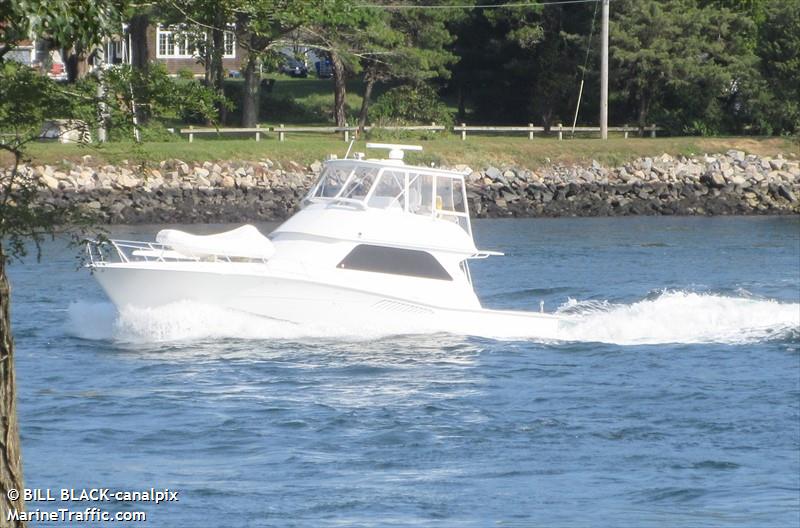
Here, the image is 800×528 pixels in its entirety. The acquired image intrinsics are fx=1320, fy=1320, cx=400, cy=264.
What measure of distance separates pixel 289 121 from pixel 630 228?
2353 centimetres

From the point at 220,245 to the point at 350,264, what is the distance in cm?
192

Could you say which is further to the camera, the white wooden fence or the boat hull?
the white wooden fence

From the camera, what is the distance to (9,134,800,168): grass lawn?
4428 cm

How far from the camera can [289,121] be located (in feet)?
195

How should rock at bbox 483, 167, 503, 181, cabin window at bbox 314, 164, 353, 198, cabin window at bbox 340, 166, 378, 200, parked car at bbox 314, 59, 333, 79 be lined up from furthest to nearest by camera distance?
parked car at bbox 314, 59, 333, 79 < rock at bbox 483, 167, 503, 181 < cabin window at bbox 314, 164, 353, 198 < cabin window at bbox 340, 166, 378, 200

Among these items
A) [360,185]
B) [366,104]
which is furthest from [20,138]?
[366,104]

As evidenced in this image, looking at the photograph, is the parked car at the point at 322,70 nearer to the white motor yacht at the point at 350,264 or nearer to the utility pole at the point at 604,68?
the utility pole at the point at 604,68

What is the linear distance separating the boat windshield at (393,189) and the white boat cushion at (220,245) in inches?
62.4

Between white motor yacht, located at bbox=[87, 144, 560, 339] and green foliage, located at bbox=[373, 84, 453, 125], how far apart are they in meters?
32.7

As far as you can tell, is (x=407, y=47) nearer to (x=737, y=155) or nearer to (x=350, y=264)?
(x=737, y=155)

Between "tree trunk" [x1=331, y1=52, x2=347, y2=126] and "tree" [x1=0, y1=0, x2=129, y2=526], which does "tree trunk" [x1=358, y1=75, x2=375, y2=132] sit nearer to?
"tree trunk" [x1=331, y1=52, x2=347, y2=126]

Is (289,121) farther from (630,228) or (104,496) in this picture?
(104,496)

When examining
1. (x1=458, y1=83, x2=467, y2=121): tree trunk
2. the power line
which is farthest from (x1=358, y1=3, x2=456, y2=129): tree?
(x1=458, y1=83, x2=467, y2=121): tree trunk

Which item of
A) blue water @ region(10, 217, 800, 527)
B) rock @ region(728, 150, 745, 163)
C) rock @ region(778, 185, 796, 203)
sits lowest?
blue water @ region(10, 217, 800, 527)
